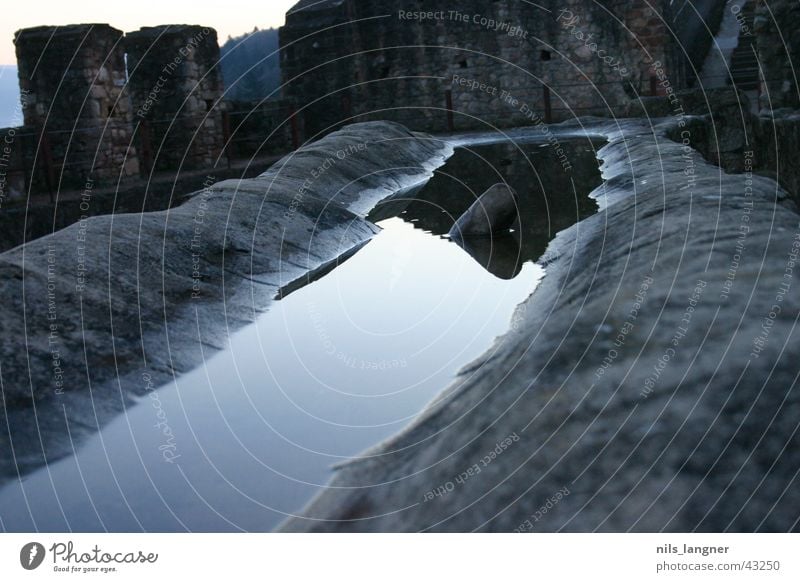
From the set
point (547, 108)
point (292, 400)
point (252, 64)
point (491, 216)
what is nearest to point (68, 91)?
point (491, 216)

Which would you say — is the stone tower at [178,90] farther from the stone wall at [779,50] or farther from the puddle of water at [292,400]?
the stone wall at [779,50]

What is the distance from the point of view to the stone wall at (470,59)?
730 inches

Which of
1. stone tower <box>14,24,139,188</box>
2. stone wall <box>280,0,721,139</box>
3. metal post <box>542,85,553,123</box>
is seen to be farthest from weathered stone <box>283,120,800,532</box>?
metal post <box>542,85,553,123</box>

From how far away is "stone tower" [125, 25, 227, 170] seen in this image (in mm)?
14109

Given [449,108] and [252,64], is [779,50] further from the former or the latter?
[252,64]

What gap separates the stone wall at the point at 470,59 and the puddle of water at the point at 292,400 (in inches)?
455

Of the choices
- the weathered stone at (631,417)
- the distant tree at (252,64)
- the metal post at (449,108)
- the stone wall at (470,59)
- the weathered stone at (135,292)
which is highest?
the weathered stone at (631,417)

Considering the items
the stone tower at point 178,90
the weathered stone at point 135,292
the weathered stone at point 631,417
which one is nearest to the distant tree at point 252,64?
the stone tower at point 178,90

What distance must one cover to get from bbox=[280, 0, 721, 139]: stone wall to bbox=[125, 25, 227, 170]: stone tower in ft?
9.73

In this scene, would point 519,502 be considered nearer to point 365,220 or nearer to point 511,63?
point 365,220

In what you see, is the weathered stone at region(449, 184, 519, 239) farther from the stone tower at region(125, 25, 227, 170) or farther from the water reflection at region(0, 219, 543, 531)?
the stone tower at region(125, 25, 227, 170)

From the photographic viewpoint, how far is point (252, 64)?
46.2 metres

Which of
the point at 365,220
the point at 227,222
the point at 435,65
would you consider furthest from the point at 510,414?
the point at 435,65

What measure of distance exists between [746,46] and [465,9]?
4.89 m
